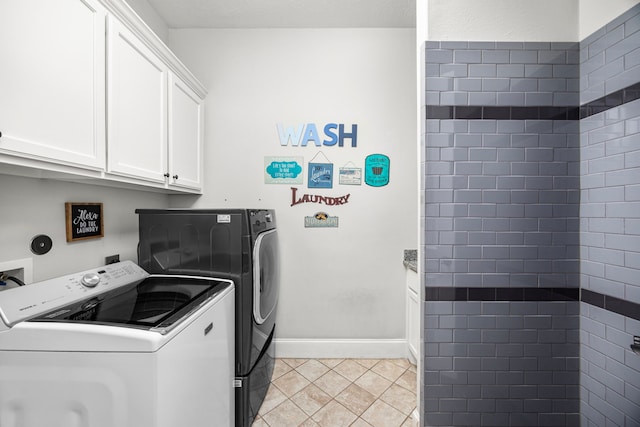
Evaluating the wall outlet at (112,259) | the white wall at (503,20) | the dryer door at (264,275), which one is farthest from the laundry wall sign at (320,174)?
the wall outlet at (112,259)

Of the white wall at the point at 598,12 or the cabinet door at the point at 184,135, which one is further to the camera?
the cabinet door at the point at 184,135

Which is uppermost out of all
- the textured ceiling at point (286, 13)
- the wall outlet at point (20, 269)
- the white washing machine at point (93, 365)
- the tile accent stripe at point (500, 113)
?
the textured ceiling at point (286, 13)

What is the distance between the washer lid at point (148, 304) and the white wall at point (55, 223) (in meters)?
0.32

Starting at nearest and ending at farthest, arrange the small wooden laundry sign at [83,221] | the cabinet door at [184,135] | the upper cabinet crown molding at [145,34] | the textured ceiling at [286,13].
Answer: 1. the upper cabinet crown molding at [145,34]
2. the small wooden laundry sign at [83,221]
3. the cabinet door at [184,135]
4. the textured ceiling at [286,13]

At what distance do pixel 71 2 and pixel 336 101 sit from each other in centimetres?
163

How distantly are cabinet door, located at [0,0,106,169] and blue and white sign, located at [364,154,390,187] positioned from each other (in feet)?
5.65

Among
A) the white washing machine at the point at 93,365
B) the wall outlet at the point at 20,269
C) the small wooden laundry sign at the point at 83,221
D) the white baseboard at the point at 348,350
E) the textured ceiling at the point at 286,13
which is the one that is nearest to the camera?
the white washing machine at the point at 93,365

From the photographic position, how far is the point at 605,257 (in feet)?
3.43

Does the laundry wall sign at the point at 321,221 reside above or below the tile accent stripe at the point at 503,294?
above

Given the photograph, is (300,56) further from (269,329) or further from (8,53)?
(269,329)

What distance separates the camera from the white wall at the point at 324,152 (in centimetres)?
217

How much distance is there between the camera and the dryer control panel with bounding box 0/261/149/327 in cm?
88

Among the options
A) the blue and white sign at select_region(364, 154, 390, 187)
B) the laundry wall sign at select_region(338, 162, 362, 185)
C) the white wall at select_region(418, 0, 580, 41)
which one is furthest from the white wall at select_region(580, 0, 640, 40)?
the laundry wall sign at select_region(338, 162, 362, 185)

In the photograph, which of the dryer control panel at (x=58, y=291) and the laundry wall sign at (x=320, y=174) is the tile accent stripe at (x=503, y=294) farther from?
the dryer control panel at (x=58, y=291)
